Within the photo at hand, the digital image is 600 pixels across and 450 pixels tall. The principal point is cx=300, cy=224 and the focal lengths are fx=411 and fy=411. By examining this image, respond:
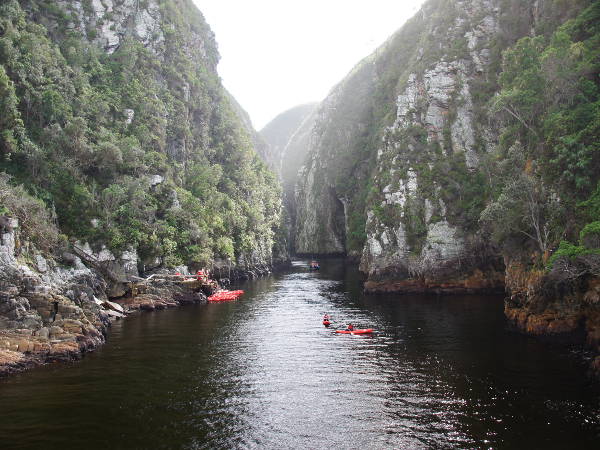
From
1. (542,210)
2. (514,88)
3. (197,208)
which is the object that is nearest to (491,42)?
(514,88)

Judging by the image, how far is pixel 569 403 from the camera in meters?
19.4

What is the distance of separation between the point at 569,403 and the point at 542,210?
55.9 ft

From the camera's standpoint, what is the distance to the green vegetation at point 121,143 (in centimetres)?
4641

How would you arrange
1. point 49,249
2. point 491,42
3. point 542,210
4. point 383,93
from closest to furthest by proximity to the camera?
1. point 542,210
2. point 49,249
3. point 491,42
4. point 383,93

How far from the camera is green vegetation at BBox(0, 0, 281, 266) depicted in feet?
152

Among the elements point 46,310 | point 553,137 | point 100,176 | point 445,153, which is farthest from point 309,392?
point 445,153

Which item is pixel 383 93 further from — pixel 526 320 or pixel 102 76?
pixel 526 320

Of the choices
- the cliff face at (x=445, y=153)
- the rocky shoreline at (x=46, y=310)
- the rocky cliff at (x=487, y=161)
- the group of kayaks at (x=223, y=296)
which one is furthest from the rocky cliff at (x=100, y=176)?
the rocky cliff at (x=487, y=161)

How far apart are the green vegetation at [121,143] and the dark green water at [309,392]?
18247mm

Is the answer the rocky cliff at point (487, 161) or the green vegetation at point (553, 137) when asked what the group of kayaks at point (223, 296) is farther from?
the green vegetation at point (553, 137)

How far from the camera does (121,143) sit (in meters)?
55.9

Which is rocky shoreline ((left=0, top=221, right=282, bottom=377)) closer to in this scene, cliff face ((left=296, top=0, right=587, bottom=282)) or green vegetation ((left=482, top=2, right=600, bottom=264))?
green vegetation ((left=482, top=2, right=600, bottom=264))

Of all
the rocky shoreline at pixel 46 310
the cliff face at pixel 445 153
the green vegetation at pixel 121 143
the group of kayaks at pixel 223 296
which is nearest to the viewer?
the rocky shoreline at pixel 46 310

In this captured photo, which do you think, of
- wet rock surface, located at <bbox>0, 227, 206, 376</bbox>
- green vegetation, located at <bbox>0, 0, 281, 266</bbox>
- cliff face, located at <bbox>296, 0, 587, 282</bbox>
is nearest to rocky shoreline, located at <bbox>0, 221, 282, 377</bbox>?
wet rock surface, located at <bbox>0, 227, 206, 376</bbox>
